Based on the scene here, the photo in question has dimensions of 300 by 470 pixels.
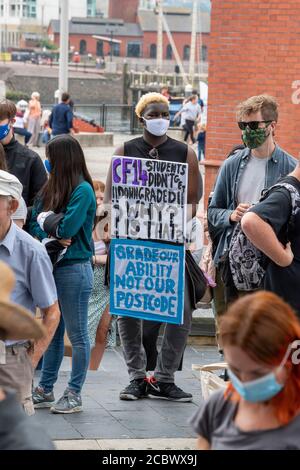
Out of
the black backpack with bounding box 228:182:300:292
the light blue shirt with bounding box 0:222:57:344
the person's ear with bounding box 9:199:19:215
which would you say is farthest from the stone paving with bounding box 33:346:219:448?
the person's ear with bounding box 9:199:19:215

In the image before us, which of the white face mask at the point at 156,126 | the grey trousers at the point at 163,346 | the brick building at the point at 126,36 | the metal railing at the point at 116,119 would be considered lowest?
the brick building at the point at 126,36

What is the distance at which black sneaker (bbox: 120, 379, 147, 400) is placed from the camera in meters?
7.52

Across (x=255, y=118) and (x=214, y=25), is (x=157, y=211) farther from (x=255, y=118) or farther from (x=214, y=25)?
(x=214, y=25)

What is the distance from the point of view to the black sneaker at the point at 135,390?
752cm

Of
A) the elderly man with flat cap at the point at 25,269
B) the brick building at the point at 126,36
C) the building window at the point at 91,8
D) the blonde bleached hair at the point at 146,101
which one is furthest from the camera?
the building window at the point at 91,8

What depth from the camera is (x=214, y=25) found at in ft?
→ 44.7

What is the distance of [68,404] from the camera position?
23.3ft

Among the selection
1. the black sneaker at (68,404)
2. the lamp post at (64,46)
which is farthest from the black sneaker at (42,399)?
the lamp post at (64,46)

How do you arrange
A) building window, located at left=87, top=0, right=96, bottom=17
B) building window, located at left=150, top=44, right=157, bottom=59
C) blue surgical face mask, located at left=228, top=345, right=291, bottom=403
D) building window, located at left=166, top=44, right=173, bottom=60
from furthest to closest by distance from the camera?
building window, located at left=87, top=0, right=96, bottom=17, building window, located at left=150, top=44, right=157, bottom=59, building window, located at left=166, top=44, right=173, bottom=60, blue surgical face mask, located at left=228, top=345, right=291, bottom=403

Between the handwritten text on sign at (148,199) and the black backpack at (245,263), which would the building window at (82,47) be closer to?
the handwritten text on sign at (148,199)

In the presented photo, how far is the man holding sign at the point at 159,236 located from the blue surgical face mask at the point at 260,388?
13.6 feet

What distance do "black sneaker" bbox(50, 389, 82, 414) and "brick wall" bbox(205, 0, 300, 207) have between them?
641 cm

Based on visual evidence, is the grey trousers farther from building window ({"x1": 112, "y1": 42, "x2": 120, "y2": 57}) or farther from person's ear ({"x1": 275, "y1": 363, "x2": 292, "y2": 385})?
building window ({"x1": 112, "y1": 42, "x2": 120, "y2": 57})

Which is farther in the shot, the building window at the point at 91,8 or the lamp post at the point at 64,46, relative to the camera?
the building window at the point at 91,8
